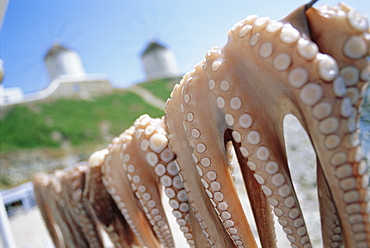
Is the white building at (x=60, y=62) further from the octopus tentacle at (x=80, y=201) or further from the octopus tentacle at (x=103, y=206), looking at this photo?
the octopus tentacle at (x=103, y=206)

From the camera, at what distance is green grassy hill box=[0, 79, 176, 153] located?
12.4 m

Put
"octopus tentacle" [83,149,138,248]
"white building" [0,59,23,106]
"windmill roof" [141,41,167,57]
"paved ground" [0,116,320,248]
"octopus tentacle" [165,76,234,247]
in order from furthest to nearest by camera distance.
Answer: "windmill roof" [141,41,167,57] → "white building" [0,59,23,106] → "paved ground" [0,116,320,248] → "octopus tentacle" [83,149,138,248] → "octopus tentacle" [165,76,234,247]

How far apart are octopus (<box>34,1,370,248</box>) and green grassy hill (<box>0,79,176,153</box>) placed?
40.7 ft

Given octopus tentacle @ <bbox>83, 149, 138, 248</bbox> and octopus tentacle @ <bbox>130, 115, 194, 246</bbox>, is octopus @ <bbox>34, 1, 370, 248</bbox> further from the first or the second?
octopus tentacle @ <bbox>83, 149, 138, 248</bbox>

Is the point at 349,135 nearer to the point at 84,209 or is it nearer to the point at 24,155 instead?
the point at 84,209

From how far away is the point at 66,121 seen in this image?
14.0 meters

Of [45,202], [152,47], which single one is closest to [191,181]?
[45,202]

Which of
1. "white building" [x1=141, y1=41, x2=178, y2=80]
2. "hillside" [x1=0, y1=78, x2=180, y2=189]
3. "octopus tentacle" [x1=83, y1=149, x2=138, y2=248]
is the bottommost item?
"octopus tentacle" [x1=83, y1=149, x2=138, y2=248]

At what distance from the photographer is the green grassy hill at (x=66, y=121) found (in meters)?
12.4

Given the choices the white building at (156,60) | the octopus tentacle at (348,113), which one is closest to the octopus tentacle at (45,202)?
the octopus tentacle at (348,113)

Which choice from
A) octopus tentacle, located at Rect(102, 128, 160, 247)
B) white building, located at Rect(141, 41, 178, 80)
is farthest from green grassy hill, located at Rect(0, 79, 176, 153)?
octopus tentacle, located at Rect(102, 128, 160, 247)

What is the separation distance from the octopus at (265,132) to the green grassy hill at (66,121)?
1241 cm

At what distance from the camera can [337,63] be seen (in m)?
0.58

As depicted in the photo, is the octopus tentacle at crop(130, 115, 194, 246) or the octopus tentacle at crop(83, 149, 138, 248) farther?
the octopus tentacle at crop(83, 149, 138, 248)
